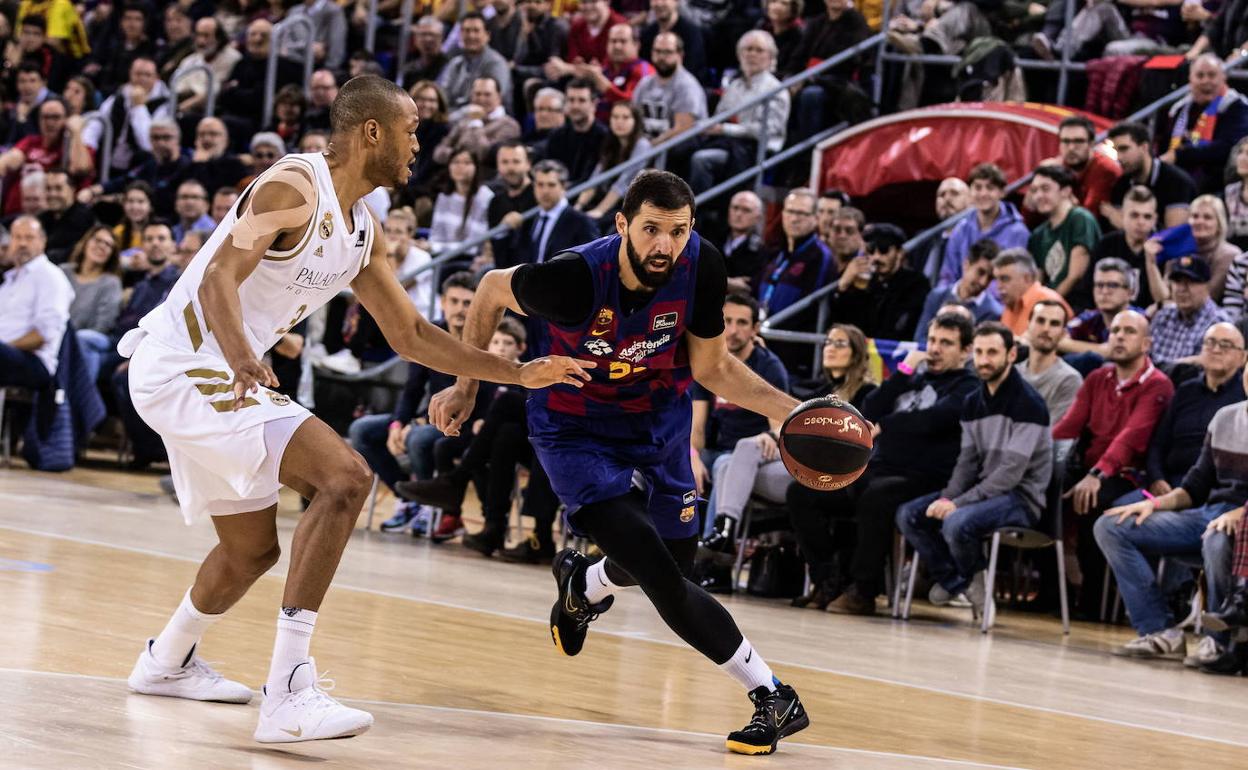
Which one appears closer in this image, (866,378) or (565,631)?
(565,631)

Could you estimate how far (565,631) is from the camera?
18.8 ft

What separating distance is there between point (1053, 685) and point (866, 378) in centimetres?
303

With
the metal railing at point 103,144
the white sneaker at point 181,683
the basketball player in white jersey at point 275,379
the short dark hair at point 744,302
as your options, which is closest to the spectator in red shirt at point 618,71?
the short dark hair at point 744,302

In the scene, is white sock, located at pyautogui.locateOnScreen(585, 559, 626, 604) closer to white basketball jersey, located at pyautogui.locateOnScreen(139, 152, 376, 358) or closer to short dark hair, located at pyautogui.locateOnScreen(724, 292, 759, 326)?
white basketball jersey, located at pyautogui.locateOnScreen(139, 152, 376, 358)

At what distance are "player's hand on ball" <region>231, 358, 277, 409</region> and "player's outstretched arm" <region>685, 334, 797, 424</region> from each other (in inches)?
60.2

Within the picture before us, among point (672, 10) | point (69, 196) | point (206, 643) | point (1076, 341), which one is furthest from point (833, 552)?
point (69, 196)

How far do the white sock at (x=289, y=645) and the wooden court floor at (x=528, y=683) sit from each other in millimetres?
174

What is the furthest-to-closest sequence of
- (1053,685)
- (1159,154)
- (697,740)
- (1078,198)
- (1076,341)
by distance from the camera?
(1159,154)
(1078,198)
(1076,341)
(1053,685)
(697,740)

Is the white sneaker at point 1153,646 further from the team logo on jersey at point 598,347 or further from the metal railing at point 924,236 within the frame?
the team logo on jersey at point 598,347

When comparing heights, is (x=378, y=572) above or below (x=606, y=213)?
below

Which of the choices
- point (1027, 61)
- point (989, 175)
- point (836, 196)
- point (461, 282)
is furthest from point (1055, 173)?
point (461, 282)

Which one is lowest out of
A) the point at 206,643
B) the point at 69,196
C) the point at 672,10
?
the point at 206,643

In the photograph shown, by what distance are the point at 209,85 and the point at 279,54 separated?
2.64 feet

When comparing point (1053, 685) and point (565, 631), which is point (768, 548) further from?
point (565, 631)
